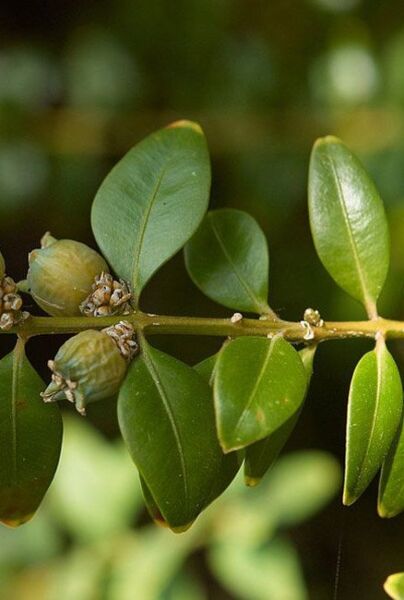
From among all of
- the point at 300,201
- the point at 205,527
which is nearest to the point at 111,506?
the point at 205,527

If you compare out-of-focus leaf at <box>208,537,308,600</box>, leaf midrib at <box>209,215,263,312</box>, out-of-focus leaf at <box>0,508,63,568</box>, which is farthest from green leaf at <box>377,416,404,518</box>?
out-of-focus leaf at <box>0,508,63,568</box>

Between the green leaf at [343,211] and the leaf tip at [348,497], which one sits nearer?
the leaf tip at [348,497]

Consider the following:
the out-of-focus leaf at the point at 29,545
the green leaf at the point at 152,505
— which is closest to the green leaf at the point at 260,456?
the green leaf at the point at 152,505

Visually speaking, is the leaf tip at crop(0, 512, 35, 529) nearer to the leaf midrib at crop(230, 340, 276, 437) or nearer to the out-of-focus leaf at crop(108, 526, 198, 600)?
the leaf midrib at crop(230, 340, 276, 437)

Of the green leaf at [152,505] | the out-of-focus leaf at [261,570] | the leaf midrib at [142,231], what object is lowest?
the out-of-focus leaf at [261,570]

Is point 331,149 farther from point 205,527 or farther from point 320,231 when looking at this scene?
point 205,527

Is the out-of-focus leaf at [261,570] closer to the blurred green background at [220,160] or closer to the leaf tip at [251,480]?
the blurred green background at [220,160]
